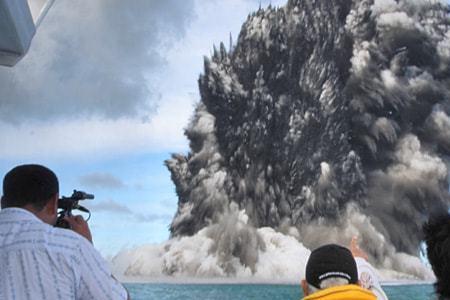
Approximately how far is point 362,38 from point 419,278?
21.4m

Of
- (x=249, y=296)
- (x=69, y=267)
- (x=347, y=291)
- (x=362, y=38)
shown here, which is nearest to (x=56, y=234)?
(x=69, y=267)

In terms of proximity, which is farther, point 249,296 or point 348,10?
point 348,10

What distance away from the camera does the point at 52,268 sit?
4.64 feet

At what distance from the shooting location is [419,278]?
56531mm

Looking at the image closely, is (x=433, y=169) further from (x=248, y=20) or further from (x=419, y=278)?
(x=248, y=20)

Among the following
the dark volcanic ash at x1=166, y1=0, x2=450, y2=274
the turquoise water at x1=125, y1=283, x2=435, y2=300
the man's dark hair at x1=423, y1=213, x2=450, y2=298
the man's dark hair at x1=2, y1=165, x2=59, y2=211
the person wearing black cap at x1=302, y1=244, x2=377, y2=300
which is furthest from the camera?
the dark volcanic ash at x1=166, y1=0, x2=450, y2=274

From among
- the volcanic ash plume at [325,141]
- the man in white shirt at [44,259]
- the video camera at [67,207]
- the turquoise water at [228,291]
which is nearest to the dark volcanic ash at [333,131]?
the volcanic ash plume at [325,141]

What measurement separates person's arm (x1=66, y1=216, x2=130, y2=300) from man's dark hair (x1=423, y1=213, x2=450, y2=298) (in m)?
0.65

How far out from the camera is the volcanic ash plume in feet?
185

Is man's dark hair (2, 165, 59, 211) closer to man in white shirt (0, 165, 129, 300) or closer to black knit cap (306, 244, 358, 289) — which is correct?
man in white shirt (0, 165, 129, 300)

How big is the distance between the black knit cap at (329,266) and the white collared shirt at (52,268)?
0.41 metres

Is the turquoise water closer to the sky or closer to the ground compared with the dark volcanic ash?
closer to the ground

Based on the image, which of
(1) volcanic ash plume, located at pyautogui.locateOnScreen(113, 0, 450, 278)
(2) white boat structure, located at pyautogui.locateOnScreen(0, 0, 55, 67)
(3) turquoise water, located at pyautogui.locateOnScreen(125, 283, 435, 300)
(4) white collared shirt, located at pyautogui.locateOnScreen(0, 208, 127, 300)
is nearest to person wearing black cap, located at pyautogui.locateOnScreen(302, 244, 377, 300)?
(4) white collared shirt, located at pyautogui.locateOnScreen(0, 208, 127, 300)

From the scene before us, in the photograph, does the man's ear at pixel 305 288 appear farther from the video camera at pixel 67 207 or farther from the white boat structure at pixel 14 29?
the white boat structure at pixel 14 29
